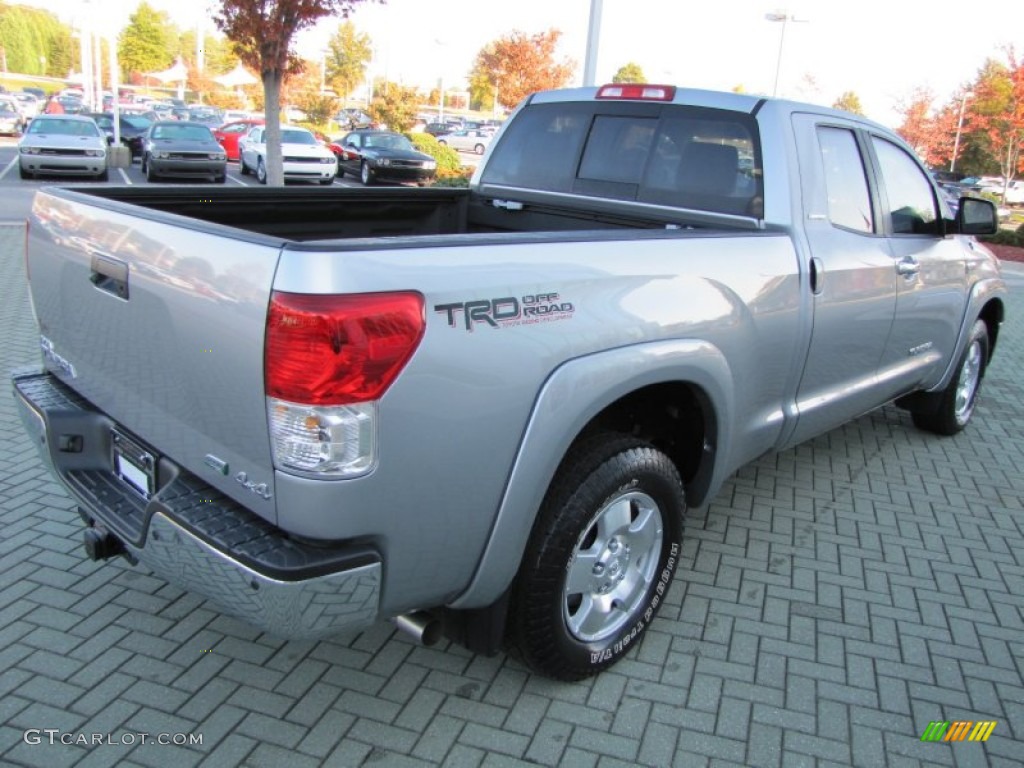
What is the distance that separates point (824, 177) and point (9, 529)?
3849 millimetres

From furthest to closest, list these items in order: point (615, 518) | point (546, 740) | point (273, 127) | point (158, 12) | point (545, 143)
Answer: point (158, 12), point (273, 127), point (545, 143), point (615, 518), point (546, 740)

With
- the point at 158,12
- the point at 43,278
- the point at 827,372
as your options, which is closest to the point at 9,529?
the point at 43,278

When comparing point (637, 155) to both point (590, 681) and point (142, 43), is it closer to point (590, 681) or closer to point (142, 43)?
point (590, 681)

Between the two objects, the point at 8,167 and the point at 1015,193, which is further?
the point at 1015,193

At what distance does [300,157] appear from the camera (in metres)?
21.5

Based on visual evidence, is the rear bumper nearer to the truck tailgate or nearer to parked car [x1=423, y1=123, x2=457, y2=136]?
the truck tailgate

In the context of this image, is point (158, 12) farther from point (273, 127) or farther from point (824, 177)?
point (824, 177)

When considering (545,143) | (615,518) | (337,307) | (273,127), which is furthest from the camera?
(273,127)

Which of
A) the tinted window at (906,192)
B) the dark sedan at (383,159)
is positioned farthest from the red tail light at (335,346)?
the dark sedan at (383,159)

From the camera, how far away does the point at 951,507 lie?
449 centimetres

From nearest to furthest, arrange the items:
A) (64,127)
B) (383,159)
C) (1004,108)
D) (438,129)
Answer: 1. (64,127)
2. (383,159)
3. (1004,108)
4. (438,129)

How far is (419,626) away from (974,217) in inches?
151

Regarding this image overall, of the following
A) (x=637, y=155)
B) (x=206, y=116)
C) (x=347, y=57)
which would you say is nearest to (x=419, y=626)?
(x=637, y=155)

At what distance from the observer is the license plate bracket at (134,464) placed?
2445mm
